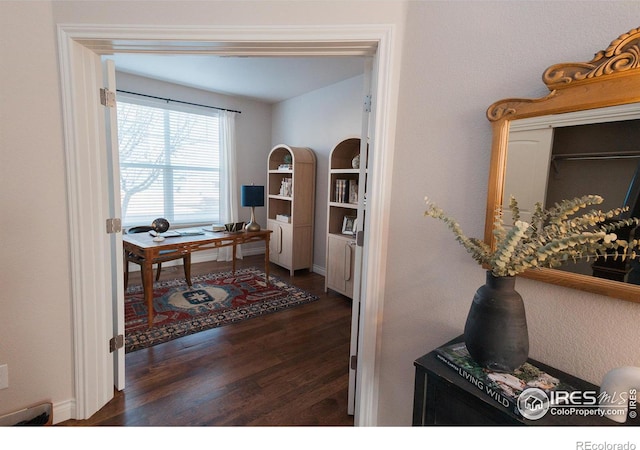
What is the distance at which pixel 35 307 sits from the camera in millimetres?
1492

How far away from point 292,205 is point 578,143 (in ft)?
11.3

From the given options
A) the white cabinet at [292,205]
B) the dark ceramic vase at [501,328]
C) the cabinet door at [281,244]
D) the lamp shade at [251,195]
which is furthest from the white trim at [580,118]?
the cabinet door at [281,244]

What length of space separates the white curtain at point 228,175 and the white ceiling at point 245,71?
502 mm

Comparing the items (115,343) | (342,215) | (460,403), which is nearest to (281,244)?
(342,215)

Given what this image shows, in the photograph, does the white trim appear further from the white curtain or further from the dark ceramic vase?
the white curtain

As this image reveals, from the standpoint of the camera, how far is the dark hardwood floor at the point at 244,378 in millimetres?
1703

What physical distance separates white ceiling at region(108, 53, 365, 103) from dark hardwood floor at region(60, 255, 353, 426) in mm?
2653

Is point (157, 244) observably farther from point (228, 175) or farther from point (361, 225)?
point (228, 175)

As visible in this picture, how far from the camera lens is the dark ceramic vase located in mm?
864

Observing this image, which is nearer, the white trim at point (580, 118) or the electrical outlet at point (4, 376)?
the white trim at point (580, 118)

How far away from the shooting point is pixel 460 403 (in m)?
0.88

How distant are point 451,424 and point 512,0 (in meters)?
1.40

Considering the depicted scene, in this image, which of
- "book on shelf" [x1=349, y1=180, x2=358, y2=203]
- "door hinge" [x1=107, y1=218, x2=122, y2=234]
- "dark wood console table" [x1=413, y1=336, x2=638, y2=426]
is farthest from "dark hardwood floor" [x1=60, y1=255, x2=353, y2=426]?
"book on shelf" [x1=349, y1=180, x2=358, y2=203]

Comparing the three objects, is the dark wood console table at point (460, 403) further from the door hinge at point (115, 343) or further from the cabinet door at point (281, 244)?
the cabinet door at point (281, 244)
